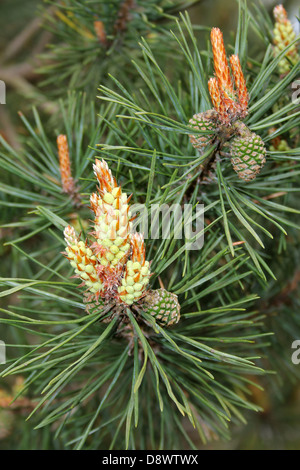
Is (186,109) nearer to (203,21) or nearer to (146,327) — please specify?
(146,327)

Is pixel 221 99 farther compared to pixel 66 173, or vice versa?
pixel 66 173

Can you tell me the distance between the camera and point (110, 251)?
365mm

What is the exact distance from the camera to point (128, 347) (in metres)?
0.45

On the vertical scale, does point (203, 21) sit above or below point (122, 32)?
above

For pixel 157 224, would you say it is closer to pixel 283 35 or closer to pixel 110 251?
pixel 110 251

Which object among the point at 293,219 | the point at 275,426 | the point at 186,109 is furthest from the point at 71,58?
the point at 275,426

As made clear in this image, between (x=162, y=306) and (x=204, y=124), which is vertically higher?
(x=204, y=124)

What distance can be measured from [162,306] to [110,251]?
0.07 meters

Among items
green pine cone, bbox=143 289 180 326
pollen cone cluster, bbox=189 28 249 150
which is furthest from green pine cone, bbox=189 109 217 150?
green pine cone, bbox=143 289 180 326

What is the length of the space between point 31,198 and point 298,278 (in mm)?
388

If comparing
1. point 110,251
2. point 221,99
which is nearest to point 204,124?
point 221,99

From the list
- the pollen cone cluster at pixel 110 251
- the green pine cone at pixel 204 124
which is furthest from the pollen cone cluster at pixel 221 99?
the pollen cone cluster at pixel 110 251

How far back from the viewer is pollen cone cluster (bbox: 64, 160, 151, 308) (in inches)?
14.1

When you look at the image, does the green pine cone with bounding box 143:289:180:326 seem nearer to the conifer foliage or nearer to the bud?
the conifer foliage
